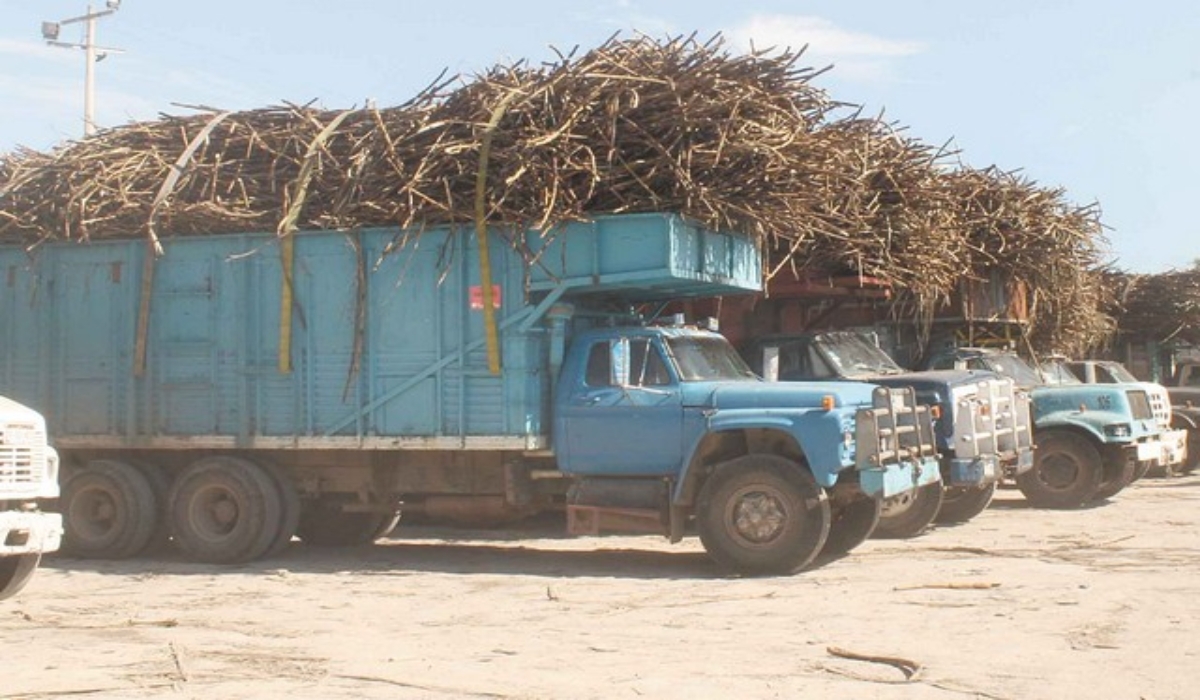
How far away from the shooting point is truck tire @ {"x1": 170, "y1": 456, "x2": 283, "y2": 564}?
12961 millimetres

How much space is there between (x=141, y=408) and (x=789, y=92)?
664 centimetres

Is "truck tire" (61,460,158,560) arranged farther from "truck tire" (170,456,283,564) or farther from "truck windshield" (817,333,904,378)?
"truck windshield" (817,333,904,378)

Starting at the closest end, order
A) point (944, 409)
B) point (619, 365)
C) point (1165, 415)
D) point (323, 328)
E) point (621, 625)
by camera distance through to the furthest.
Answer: point (621, 625) → point (619, 365) → point (323, 328) → point (944, 409) → point (1165, 415)

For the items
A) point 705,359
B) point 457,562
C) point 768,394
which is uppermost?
point 705,359

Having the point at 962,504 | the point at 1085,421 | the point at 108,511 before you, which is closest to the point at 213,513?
the point at 108,511

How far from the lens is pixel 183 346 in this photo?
13.5m

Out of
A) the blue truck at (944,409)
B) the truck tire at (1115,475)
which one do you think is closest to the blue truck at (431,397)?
the blue truck at (944,409)

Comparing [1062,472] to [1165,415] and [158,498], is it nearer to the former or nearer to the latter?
[1165,415]

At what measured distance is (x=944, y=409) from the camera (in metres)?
14.0

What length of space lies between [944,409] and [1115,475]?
473cm

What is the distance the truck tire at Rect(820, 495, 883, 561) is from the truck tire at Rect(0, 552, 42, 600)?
250 inches

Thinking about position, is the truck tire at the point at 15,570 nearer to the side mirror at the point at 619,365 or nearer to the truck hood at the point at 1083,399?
the side mirror at the point at 619,365

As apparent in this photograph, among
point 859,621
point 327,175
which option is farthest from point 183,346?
point 859,621

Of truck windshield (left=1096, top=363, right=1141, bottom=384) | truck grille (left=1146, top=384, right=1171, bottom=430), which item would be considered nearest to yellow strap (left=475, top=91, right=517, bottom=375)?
truck grille (left=1146, top=384, right=1171, bottom=430)
